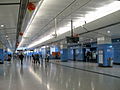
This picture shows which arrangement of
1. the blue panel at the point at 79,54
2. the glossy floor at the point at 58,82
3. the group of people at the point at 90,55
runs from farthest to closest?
the blue panel at the point at 79,54, the group of people at the point at 90,55, the glossy floor at the point at 58,82

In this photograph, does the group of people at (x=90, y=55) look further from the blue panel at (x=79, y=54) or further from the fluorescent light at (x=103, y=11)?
the fluorescent light at (x=103, y=11)

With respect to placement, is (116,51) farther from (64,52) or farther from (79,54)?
(79,54)

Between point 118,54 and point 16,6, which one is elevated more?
point 16,6

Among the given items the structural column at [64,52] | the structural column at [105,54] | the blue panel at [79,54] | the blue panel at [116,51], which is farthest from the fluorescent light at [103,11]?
the blue panel at [79,54]

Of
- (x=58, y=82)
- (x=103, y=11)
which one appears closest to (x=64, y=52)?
(x=103, y=11)

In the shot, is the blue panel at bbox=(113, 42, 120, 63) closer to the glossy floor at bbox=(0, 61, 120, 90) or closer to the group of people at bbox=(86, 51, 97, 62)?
the group of people at bbox=(86, 51, 97, 62)

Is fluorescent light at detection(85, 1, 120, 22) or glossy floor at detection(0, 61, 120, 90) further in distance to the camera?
fluorescent light at detection(85, 1, 120, 22)

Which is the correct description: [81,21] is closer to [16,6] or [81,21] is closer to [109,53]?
[109,53]

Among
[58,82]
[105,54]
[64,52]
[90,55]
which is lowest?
[58,82]

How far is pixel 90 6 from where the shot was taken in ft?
46.8

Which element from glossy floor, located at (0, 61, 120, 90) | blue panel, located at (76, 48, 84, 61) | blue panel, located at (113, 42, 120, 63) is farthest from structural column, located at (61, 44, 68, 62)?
glossy floor, located at (0, 61, 120, 90)

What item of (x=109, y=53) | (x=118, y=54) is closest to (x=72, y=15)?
(x=109, y=53)

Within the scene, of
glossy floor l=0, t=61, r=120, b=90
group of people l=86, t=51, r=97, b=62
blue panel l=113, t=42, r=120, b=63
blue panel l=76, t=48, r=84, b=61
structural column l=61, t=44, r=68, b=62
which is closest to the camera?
glossy floor l=0, t=61, r=120, b=90

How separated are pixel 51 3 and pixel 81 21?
273 inches
